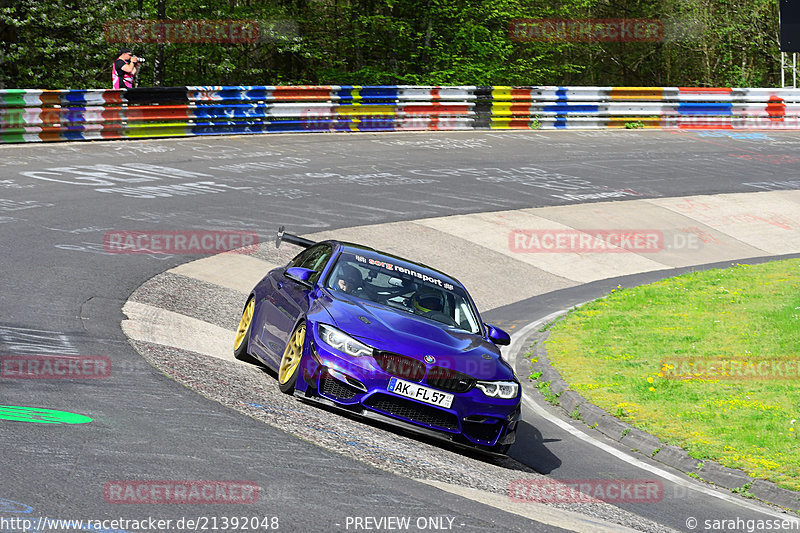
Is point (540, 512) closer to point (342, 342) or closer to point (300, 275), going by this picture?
point (342, 342)

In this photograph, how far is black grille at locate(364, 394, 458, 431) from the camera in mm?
8344

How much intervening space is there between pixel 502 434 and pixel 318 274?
101 inches

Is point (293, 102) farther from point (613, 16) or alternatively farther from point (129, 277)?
point (613, 16)

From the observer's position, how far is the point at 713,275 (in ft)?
57.7

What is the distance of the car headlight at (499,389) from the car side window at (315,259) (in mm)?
2159

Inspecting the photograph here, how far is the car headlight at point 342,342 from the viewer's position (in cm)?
848

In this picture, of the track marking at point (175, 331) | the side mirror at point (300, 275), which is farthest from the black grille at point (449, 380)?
the track marking at point (175, 331)

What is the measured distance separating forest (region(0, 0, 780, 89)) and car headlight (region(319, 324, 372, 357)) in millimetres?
24672

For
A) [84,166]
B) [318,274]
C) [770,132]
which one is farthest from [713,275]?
[770,132]

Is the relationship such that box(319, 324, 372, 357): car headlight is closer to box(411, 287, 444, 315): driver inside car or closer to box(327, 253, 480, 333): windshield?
box(327, 253, 480, 333): windshield

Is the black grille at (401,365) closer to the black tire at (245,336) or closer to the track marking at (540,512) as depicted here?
the track marking at (540,512)

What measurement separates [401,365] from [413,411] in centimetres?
39

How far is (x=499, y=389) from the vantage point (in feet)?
28.5

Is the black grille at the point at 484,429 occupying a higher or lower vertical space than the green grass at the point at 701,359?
higher
